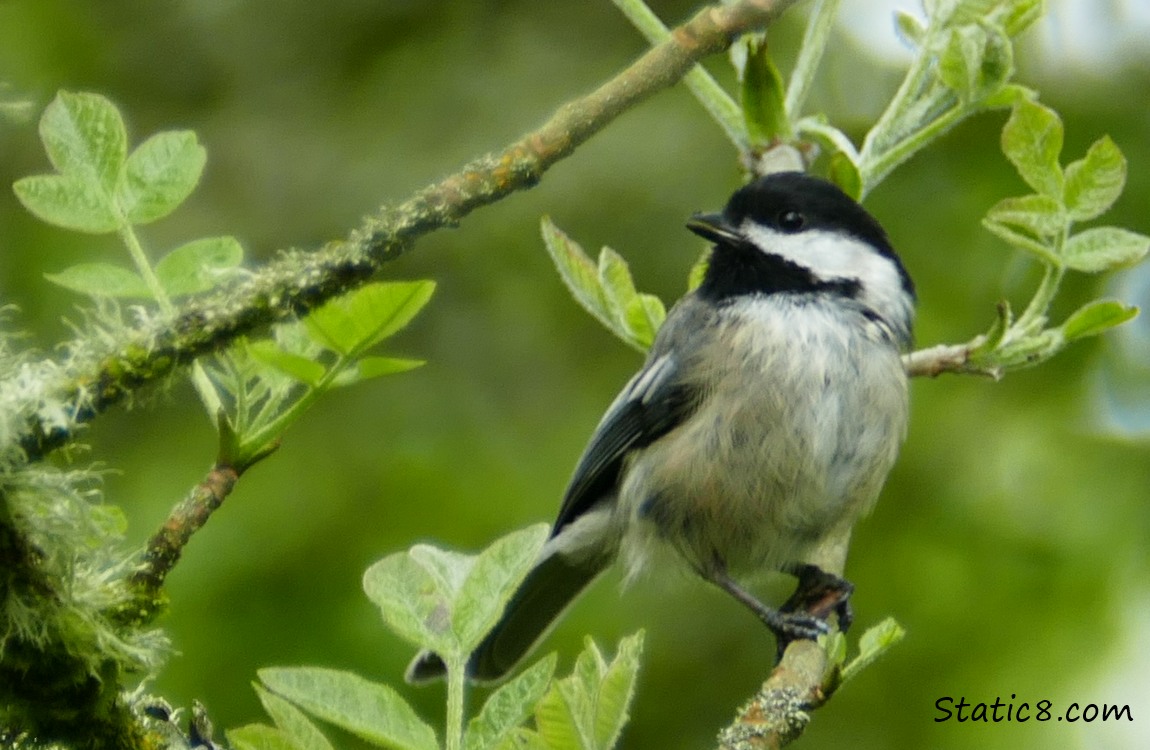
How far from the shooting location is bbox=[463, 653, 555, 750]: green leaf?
99 cm

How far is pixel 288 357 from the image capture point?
1.12 metres

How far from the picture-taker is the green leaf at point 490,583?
1.02m

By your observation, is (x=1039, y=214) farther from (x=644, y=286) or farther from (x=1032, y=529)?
(x=644, y=286)

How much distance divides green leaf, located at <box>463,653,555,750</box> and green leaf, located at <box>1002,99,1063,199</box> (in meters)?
1.08

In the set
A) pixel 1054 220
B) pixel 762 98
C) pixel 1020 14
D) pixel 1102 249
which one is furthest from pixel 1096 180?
pixel 762 98

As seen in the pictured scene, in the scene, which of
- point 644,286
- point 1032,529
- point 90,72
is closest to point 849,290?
point 1032,529

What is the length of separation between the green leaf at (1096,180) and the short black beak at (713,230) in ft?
3.70

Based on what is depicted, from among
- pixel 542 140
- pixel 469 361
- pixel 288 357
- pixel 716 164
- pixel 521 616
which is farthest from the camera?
pixel 716 164

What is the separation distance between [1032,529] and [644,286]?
5.09ft

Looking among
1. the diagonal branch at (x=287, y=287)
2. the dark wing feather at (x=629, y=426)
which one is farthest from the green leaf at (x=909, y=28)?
the diagonal branch at (x=287, y=287)

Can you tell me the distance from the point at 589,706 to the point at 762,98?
154 centimetres

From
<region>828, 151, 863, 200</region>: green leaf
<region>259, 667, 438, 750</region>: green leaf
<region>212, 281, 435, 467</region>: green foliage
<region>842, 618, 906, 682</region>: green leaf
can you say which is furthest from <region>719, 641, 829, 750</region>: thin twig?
<region>828, 151, 863, 200</region>: green leaf

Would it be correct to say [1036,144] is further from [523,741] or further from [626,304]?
[523,741]

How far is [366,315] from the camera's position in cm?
110
